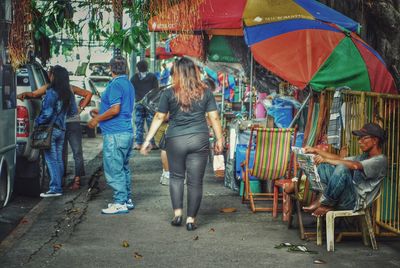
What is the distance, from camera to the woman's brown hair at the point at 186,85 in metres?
8.16

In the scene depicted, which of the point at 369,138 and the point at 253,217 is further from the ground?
the point at 369,138

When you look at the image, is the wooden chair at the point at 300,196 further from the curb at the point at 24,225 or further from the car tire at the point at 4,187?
the car tire at the point at 4,187

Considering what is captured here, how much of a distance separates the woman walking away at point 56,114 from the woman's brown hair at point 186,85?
267 centimetres

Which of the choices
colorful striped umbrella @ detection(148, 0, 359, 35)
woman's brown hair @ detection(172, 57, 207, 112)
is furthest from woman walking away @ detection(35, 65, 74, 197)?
woman's brown hair @ detection(172, 57, 207, 112)

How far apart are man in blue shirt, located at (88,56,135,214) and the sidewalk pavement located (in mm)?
305

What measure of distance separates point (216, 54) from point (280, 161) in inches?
190

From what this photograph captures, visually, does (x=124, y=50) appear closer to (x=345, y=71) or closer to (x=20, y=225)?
(x=20, y=225)

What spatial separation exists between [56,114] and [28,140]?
0.54m

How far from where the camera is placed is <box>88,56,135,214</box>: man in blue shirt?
29.9 feet

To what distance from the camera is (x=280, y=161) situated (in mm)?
9055

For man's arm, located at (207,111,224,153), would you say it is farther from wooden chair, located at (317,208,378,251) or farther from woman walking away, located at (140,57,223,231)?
wooden chair, located at (317,208,378,251)

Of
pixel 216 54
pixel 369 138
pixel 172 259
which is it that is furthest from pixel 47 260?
pixel 216 54

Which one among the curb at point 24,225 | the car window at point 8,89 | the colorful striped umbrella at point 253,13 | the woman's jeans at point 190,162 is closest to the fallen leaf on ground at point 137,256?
the curb at point 24,225

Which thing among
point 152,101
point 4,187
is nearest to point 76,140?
point 152,101
